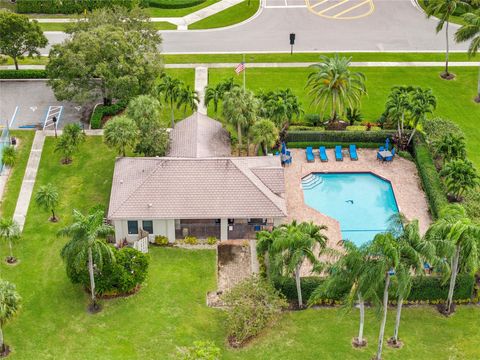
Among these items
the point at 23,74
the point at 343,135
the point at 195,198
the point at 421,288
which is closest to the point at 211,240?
the point at 195,198

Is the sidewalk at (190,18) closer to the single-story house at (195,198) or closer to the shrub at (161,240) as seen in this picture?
the single-story house at (195,198)

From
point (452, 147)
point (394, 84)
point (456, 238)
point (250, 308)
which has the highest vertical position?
point (456, 238)

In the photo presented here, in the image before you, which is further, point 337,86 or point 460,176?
point 337,86

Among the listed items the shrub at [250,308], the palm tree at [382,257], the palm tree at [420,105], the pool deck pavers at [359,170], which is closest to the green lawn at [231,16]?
the pool deck pavers at [359,170]

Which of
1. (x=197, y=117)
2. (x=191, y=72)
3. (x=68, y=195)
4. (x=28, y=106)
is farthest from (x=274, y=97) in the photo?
(x=28, y=106)

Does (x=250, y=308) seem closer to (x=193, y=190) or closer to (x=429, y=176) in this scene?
(x=193, y=190)

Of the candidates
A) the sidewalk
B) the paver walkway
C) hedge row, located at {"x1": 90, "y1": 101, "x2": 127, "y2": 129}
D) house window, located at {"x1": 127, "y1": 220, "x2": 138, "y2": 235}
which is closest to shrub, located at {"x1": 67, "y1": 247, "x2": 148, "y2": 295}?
house window, located at {"x1": 127, "y1": 220, "x2": 138, "y2": 235}
